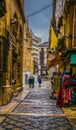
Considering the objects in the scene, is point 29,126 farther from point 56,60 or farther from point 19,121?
point 56,60

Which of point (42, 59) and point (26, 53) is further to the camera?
point (42, 59)

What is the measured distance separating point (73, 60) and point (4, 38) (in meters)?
3.92

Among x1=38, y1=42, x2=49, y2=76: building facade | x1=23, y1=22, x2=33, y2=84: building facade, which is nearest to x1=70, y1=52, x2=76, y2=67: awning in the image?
x1=23, y1=22, x2=33, y2=84: building facade

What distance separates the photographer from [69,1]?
2364 cm

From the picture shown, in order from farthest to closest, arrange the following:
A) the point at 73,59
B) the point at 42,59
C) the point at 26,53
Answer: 1. the point at 42,59
2. the point at 26,53
3. the point at 73,59

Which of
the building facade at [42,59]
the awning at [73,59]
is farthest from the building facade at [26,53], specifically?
the building facade at [42,59]

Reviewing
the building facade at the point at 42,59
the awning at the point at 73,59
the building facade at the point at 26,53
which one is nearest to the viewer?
the awning at the point at 73,59

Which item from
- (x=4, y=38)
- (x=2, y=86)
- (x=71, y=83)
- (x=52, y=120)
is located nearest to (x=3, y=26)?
(x=4, y=38)

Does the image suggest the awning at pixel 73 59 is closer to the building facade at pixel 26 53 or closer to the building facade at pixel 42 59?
the building facade at pixel 26 53

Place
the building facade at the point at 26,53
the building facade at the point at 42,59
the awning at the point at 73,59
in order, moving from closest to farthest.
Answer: the awning at the point at 73,59 → the building facade at the point at 26,53 → the building facade at the point at 42,59

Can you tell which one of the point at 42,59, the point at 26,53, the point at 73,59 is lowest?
the point at 73,59

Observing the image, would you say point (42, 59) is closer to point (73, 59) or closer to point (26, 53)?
point (26, 53)

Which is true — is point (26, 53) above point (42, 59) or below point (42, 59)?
below

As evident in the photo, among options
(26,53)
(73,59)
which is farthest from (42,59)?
(73,59)
